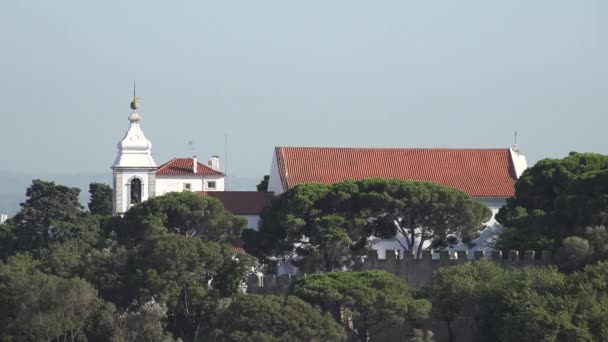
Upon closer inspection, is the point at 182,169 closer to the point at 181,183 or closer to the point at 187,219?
the point at 181,183

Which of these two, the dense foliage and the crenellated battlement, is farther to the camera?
the crenellated battlement

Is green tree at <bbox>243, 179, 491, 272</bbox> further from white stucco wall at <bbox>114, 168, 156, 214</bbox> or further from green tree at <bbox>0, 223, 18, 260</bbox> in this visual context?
white stucco wall at <bbox>114, 168, 156, 214</bbox>

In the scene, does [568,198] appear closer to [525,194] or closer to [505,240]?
[505,240]

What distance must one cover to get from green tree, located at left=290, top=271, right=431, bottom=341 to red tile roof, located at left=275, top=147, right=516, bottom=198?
79.0 feet

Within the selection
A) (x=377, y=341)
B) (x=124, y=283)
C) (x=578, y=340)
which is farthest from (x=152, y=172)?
(x=578, y=340)

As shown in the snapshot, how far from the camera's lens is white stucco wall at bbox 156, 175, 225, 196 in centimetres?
9112

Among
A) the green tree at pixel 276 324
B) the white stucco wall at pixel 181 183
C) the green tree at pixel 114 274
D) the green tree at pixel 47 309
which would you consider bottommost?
the green tree at pixel 276 324

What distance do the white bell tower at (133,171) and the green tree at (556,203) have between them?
1850 cm

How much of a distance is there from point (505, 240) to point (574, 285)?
11078mm

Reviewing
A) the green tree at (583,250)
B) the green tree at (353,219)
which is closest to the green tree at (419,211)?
the green tree at (353,219)

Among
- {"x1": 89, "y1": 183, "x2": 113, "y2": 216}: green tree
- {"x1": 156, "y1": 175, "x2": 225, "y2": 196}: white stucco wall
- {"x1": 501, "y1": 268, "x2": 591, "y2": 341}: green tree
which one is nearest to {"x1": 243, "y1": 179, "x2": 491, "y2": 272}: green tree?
{"x1": 501, "y1": 268, "x2": 591, "y2": 341}: green tree

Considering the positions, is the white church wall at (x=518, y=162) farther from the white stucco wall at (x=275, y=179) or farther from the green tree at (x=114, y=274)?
the green tree at (x=114, y=274)

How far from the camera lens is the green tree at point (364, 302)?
53375mm

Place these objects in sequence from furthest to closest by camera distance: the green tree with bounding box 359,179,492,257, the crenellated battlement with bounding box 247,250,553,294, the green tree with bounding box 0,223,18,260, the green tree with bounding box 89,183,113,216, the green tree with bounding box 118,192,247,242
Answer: the green tree with bounding box 89,183,113,216
the green tree with bounding box 0,223,18,260
the green tree with bounding box 118,192,247,242
the green tree with bounding box 359,179,492,257
the crenellated battlement with bounding box 247,250,553,294
